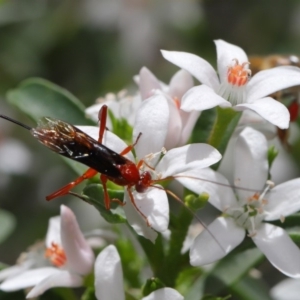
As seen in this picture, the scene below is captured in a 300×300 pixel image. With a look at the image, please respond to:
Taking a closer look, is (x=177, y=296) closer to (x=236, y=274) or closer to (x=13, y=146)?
(x=236, y=274)

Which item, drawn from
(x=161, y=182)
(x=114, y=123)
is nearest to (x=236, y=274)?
(x=161, y=182)

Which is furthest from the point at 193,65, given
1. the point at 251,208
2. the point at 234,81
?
the point at 251,208

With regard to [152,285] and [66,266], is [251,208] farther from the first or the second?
[66,266]

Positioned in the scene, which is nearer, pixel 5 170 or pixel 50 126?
pixel 50 126

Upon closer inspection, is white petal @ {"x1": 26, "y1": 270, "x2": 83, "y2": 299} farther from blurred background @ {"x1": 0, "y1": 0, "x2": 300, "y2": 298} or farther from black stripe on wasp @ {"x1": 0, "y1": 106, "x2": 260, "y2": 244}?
blurred background @ {"x1": 0, "y1": 0, "x2": 300, "y2": 298}

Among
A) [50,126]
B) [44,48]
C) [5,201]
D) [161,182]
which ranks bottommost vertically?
[5,201]

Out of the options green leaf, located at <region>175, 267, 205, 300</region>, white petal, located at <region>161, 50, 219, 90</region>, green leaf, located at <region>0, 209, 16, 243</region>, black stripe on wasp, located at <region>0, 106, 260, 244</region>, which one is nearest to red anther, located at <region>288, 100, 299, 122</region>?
white petal, located at <region>161, 50, 219, 90</region>

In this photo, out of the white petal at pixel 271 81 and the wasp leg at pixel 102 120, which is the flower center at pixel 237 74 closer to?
the white petal at pixel 271 81

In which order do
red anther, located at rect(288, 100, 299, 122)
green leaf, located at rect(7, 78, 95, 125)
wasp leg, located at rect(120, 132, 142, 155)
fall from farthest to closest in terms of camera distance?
green leaf, located at rect(7, 78, 95, 125) → red anther, located at rect(288, 100, 299, 122) → wasp leg, located at rect(120, 132, 142, 155)
